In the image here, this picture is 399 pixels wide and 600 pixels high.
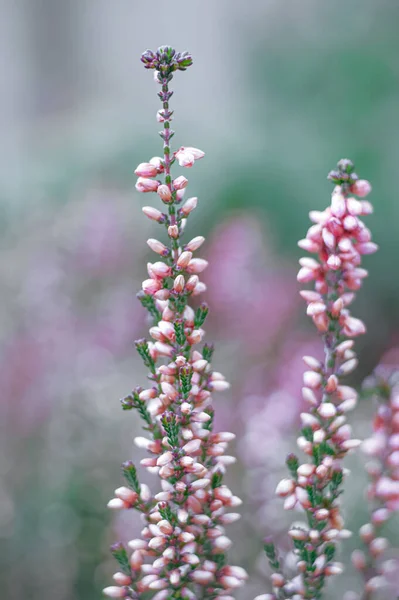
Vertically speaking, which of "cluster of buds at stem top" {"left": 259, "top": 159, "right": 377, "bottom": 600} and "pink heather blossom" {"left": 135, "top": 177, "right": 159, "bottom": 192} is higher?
→ "pink heather blossom" {"left": 135, "top": 177, "right": 159, "bottom": 192}

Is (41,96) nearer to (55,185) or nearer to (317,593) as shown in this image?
(55,185)

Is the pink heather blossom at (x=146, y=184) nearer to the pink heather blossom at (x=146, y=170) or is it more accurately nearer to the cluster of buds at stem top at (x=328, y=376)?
the pink heather blossom at (x=146, y=170)

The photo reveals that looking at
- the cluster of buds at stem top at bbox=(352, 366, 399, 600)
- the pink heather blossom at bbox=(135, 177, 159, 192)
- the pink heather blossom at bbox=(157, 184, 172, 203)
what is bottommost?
the cluster of buds at stem top at bbox=(352, 366, 399, 600)

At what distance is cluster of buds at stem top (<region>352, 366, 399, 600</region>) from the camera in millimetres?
768

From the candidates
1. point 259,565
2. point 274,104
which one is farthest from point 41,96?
point 259,565

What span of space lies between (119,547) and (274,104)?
302cm

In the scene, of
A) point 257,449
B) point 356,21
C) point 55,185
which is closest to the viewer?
point 257,449

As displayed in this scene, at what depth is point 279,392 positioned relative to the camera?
4.51 feet

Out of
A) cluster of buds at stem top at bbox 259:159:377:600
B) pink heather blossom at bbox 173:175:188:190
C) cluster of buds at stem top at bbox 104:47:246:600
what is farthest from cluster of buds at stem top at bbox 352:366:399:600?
pink heather blossom at bbox 173:175:188:190

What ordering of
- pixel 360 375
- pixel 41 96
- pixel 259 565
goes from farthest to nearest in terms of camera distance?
pixel 41 96
pixel 360 375
pixel 259 565

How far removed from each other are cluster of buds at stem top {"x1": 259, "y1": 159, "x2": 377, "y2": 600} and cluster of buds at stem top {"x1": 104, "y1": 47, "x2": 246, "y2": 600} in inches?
3.0

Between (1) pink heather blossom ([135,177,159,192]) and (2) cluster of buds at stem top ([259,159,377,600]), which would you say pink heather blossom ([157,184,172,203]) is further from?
(2) cluster of buds at stem top ([259,159,377,600])

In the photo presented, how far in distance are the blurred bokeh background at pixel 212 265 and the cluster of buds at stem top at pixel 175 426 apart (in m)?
0.43

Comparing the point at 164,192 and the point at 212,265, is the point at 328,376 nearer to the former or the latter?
the point at 164,192
